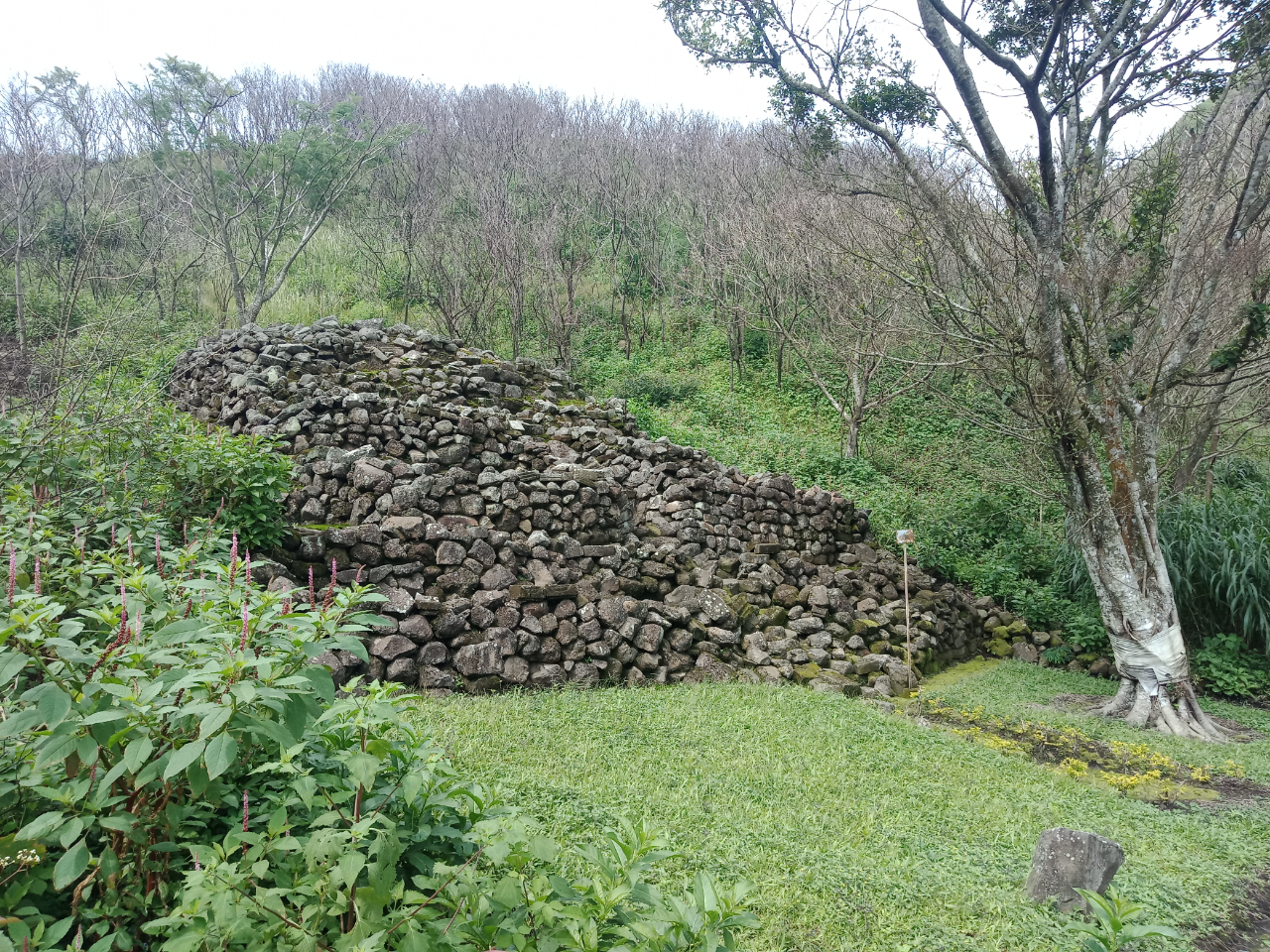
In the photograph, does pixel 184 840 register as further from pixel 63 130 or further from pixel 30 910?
pixel 63 130

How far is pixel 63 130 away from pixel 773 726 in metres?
13.8

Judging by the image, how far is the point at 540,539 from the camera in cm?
688

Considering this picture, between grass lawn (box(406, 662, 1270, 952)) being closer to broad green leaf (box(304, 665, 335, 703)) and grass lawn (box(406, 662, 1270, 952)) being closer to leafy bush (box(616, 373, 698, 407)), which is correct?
broad green leaf (box(304, 665, 335, 703))

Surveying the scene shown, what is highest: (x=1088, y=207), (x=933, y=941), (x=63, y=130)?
(x=63, y=130)

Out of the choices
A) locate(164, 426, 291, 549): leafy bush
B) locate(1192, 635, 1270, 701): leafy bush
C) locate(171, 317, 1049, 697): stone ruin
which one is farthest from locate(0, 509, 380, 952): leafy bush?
locate(1192, 635, 1270, 701): leafy bush

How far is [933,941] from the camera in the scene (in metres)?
2.92

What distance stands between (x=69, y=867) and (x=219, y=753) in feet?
1.19

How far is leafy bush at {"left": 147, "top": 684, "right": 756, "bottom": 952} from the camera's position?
1448 mm

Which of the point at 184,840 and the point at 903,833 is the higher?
the point at 184,840

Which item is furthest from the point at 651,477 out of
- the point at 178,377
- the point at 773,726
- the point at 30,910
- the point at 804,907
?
the point at 30,910

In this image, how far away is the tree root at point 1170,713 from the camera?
6.15 meters

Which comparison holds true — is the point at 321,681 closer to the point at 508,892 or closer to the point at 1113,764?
the point at 508,892

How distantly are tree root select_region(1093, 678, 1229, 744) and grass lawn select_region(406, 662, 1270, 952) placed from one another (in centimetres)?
30

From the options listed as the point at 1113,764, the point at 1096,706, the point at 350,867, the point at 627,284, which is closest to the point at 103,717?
the point at 350,867
